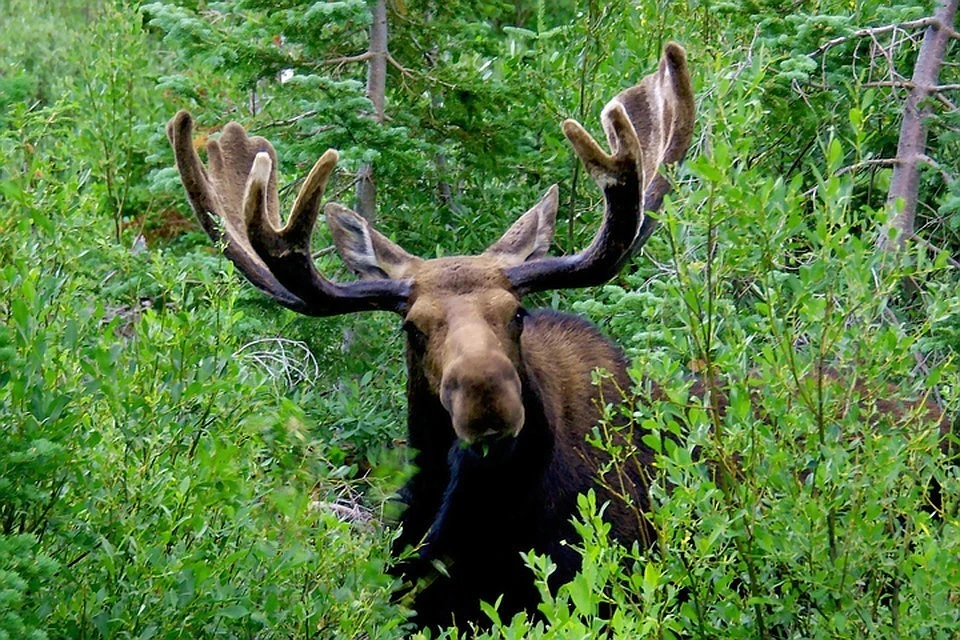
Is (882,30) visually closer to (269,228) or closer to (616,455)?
(269,228)

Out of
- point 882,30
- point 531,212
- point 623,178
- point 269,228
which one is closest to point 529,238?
point 531,212

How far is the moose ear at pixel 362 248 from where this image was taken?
6172mm

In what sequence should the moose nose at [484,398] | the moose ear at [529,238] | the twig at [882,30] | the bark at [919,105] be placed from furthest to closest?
the twig at [882,30], the bark at [919,105], the moose ear at [529,238], the moose nose at [484,398]

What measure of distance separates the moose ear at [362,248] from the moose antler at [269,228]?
0.18 metres

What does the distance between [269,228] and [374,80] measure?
2251 millimetres

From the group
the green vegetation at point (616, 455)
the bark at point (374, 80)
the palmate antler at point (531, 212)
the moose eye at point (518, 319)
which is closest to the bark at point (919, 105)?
the green vegetation at point (616, 455)

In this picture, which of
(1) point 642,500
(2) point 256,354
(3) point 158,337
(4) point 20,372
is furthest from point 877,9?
(4) point 20,372

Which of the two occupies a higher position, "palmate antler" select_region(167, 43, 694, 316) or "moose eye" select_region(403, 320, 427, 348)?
"palmate antler" select_region(167, 43, 694, 316)

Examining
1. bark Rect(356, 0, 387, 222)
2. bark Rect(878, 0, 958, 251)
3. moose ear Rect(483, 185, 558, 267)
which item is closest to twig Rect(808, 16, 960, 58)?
bark Rect(878, 0, 958, 251)

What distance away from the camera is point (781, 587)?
4152mm

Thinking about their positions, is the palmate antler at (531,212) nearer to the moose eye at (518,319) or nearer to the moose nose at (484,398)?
the moose eye at (518,319)

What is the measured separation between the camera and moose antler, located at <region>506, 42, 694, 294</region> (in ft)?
18.0

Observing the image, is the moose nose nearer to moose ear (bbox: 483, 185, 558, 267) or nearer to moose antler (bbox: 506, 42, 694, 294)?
moose antler (bbox: 506, 42, 694, 294)

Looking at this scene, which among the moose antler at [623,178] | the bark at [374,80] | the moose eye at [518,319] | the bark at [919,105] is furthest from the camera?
the bark at [374,80]
